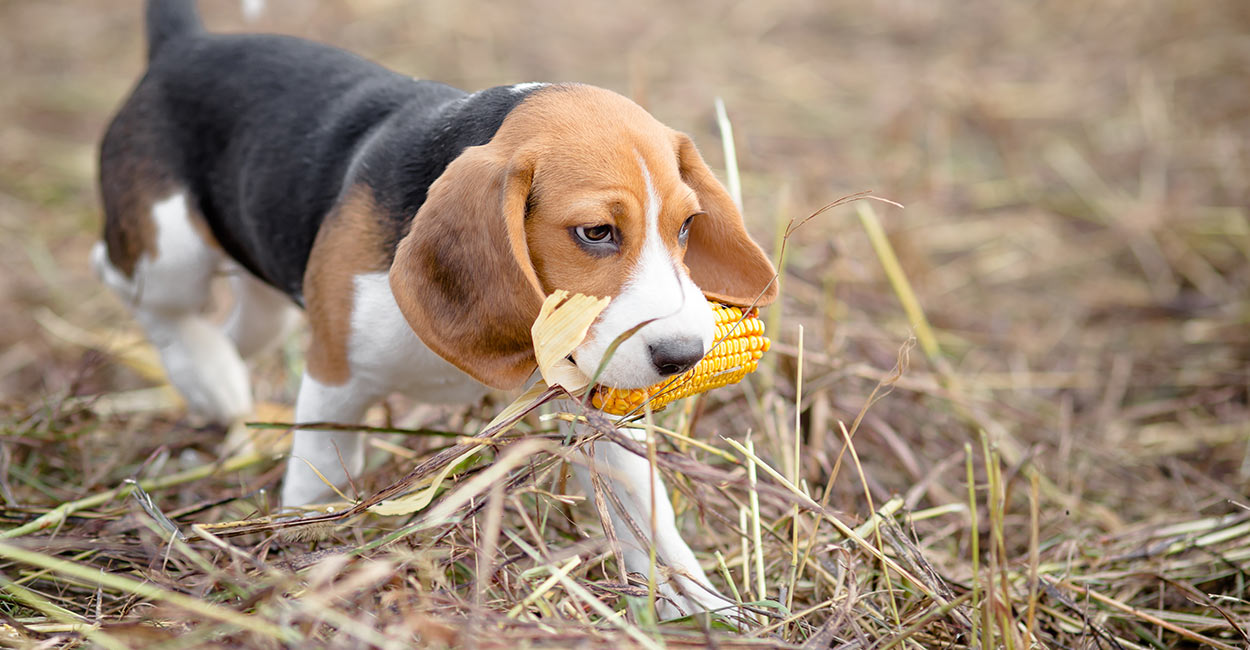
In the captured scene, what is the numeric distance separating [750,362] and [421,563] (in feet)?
3.77

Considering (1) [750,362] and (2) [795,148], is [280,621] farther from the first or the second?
(2) [795,148]

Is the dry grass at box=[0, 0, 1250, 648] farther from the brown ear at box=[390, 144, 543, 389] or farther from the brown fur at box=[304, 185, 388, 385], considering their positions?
the brown fur at box=[304, 185, 388, 385]

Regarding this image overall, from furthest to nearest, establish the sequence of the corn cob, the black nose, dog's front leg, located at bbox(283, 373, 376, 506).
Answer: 1. dog's front leg, located at bbox(283, 373, 376, 506)
2. the corn cob
3. the black nose

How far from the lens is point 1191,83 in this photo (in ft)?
29.8

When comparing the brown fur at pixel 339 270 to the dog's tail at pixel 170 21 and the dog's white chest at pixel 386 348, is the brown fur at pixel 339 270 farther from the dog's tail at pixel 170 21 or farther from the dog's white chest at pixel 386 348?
the dog's tail at pixel 170 21

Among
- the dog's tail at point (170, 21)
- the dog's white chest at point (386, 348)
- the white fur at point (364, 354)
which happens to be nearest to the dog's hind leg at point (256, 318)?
the white fur at point (364, 354)

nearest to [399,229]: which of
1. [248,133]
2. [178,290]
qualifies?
[248,133]

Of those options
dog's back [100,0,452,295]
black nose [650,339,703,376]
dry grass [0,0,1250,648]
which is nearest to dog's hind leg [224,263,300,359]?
dry grass [0,0,1250,648]

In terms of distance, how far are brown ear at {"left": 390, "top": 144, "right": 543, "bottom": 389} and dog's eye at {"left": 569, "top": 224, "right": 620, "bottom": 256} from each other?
5.9 inches

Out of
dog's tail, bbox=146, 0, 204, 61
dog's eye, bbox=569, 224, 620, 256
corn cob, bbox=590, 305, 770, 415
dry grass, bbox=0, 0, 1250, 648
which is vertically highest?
dog's tail, bbox=146, 0, 204, 61

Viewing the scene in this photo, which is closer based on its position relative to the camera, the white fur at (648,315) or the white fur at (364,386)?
the white fur at (648,315)

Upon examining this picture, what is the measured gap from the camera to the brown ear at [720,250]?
3148mm

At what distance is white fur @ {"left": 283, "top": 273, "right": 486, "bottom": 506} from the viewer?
10.4ft

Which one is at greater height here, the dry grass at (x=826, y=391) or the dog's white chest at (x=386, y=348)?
the dog's white chest at (x=386, y=348)
